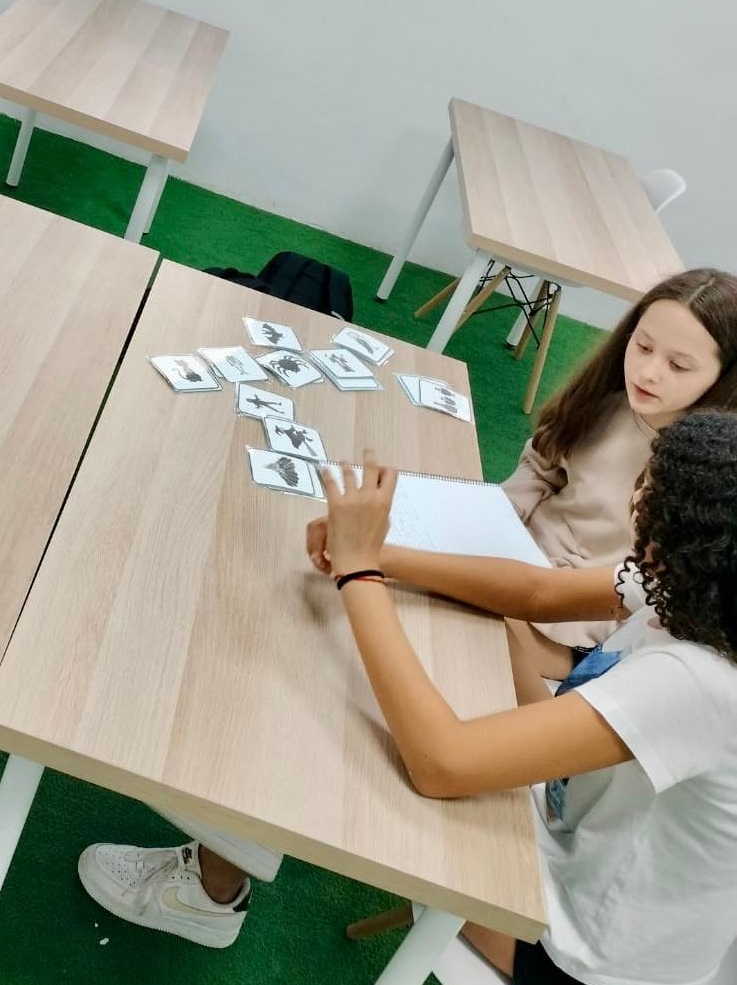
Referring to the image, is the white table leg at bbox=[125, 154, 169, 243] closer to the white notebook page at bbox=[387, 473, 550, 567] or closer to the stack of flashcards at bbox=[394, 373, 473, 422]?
the stack of flashcards at bbox=[394, 373, 473, 422]

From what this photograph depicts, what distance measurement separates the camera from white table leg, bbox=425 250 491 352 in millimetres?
2680

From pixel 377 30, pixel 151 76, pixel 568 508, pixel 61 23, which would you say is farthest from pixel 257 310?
pixel 377 30

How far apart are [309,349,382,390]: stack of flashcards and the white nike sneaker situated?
0.82 meters

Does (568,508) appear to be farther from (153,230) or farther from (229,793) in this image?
(153,230)

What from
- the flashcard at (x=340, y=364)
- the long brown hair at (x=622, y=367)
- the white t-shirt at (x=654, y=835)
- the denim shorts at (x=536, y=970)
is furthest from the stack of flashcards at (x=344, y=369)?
the denim shorts at (x=536, y=970)

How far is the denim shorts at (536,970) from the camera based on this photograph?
117 cm

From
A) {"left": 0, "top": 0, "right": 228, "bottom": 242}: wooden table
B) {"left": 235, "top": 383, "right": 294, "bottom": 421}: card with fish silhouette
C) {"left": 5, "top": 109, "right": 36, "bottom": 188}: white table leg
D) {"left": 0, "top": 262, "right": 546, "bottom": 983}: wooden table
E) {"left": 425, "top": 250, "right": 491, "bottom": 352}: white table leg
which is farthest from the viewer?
{"left": 5, "top": 109, "right": 36, "bottom": 188}: white table leg

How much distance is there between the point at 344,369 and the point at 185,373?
0.32 meters

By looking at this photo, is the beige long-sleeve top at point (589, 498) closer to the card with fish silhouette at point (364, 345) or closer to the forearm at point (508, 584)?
the forearm at point (508, 584)

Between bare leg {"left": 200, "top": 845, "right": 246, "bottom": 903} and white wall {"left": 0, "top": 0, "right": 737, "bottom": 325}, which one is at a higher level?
white wall {"left": 0, "top": 0, "right": 737, "bottom": 325}

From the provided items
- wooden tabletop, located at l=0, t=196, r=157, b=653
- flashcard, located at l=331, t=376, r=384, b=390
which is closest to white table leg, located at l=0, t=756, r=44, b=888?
wooden tabletop, located at l=0, t=196, r=157, b=653

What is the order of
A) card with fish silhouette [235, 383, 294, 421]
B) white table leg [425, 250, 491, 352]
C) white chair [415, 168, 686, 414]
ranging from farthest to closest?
1. white chair [415, 168, 686, 414]
2. white table leg [425, 250, 491, 352]
3. card with fish silhouette [235, 383, 294, 421]

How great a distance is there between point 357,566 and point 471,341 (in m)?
2.92

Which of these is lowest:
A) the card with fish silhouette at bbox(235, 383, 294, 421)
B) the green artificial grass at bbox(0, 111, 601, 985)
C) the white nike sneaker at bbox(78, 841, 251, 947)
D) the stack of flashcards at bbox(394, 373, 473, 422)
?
the green artificial grass at bbox(0, 111, 601, 985)
